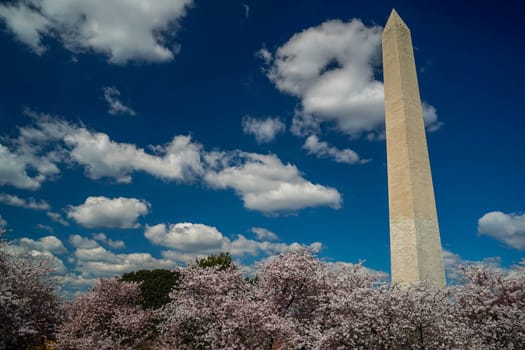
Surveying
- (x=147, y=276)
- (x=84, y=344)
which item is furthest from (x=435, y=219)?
(x=147, y=276)

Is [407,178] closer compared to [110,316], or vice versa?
[407,178]

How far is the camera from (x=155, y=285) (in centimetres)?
4366

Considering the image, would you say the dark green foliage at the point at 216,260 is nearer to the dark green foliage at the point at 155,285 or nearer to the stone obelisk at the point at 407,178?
the dark green foliage at the point at 155,285

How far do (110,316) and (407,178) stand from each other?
2143cm

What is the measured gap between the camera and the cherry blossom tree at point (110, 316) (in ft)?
76.0

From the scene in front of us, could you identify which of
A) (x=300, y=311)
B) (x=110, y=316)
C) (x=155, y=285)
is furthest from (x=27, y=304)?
(x=155, y=285)

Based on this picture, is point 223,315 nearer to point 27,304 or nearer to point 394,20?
point 27,304

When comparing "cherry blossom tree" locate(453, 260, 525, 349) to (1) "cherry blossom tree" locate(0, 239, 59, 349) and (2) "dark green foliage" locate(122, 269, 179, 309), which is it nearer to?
(1) "cherry blossom tree" locate(0, 239, 59, 349)

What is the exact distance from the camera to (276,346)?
16.2 metres

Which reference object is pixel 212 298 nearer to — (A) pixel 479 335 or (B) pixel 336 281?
(B) pixel 336 281

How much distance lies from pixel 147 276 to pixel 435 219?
3552 cm

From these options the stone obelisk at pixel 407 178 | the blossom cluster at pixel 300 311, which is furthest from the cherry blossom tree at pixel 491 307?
the stone obelisk at pixel 407 178

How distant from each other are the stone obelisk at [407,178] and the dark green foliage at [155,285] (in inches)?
1053

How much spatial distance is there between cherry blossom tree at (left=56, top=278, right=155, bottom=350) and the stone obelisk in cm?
1683
